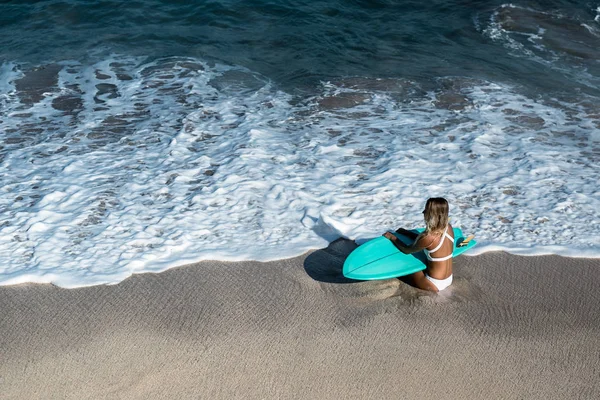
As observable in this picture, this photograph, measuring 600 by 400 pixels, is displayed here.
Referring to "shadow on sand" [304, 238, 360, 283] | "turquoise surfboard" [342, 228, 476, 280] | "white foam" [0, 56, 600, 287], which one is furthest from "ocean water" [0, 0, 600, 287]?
"turquoise surfboard" [342, 228, 476, 280]

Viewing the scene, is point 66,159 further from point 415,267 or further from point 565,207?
point 565,207

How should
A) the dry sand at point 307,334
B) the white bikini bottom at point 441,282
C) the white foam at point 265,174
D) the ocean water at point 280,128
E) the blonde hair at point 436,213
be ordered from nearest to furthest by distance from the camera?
the dry sand at point 307,334 < the blonde hair at point 436,213 < the white bikini bottom at point 441,282 < the white foam at point 265,174 < the ocean water at point 280,128

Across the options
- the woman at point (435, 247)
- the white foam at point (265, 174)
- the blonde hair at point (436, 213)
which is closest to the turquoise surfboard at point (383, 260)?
the woman at point (435, 247)

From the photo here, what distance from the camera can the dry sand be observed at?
14.0ft

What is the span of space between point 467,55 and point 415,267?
690 cm

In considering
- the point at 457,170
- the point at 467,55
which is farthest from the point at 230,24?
the point at 457,170

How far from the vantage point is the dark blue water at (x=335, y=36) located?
1055 centimetres

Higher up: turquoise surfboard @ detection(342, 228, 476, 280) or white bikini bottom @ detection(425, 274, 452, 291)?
turquoise surfboard @ detection(342, 228, 476, 280)

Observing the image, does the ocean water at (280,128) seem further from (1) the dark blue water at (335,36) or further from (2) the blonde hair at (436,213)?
(2) the blonde hair at (436,213)

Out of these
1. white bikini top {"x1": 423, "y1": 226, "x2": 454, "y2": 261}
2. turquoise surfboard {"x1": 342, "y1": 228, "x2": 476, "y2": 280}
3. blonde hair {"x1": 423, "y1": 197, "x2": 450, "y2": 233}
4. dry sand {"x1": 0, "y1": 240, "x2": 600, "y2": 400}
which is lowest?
dry sand {"x1": 0, "y1": 240, "x2": 600, "y2": 400}

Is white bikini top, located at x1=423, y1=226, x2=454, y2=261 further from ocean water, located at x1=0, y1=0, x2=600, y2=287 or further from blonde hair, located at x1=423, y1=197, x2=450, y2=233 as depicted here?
ocean water, located at x1=0, y1=0, x2=600, y2=287

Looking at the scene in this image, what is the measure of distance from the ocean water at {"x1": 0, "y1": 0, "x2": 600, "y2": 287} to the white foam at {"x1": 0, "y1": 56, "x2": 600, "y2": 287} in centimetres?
3

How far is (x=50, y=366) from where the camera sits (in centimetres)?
441

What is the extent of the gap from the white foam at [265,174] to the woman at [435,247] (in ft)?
2.35
